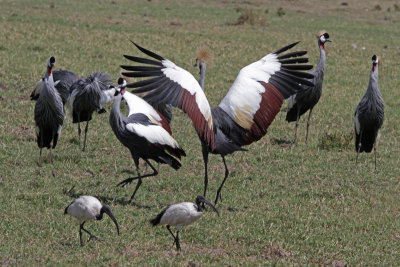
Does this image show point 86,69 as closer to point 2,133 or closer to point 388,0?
point 2,133

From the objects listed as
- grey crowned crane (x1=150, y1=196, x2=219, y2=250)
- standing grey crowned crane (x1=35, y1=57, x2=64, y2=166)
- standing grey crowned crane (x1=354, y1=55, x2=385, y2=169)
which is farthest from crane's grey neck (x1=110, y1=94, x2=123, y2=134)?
standing grey crowned crane (x1=354, y1=55, x2=385, y2=169)

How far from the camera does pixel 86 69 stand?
54.4 ft

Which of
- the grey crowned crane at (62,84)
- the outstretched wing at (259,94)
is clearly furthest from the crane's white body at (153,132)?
the grey crowned crane at (62,84)

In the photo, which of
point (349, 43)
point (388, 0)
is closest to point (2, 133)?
point (349, 43)

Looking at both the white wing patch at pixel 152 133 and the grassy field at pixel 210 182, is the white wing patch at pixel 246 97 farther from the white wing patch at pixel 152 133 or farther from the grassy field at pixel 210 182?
the grassy field at pixel 210 182

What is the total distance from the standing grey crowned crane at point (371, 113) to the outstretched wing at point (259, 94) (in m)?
3.44

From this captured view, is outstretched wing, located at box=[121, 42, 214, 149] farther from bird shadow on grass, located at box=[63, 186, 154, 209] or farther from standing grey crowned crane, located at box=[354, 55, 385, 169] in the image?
standing grey crowned crane, located at box=[354, 55, 385, 169]

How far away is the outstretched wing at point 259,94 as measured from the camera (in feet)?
26.6

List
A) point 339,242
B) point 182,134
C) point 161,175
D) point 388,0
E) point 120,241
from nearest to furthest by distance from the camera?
point 120,241, point 339,242, point 161,175, point 182,134, point 388,0

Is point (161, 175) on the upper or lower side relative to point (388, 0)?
lower

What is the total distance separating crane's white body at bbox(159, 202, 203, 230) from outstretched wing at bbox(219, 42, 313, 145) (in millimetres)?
1873

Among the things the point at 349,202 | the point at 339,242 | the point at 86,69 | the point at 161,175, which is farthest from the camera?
the point at 86,69

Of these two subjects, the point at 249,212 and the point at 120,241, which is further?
the point at 249,212

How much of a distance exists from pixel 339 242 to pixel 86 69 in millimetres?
10549
